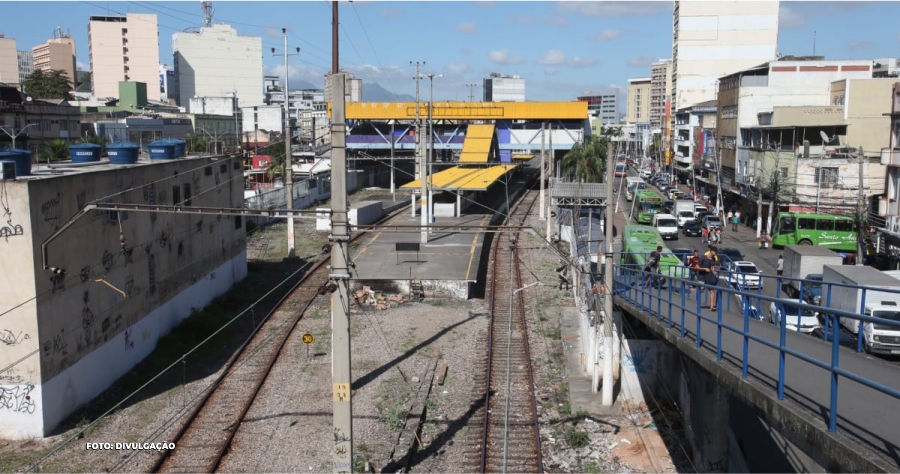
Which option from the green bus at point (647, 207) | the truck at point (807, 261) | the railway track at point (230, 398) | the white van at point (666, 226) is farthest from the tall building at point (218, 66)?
the railway track at point (230, 398)

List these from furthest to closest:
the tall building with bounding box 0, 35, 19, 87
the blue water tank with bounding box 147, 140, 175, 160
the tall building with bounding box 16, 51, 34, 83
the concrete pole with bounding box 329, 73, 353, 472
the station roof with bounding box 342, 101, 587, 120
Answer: the tall building with bounding box 16, 51, 34, 83 < the tall building with bounding box 0, 35, 19, 87 < the station roof with bounding box 342, 101, 587, 120 < the blue water tank with bounding box 147, 140, 175, 160 < the concrete pole with bounding box 329, 73, 353, 472

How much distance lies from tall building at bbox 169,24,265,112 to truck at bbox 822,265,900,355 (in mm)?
109567

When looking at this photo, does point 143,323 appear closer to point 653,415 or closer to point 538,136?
point 653,415

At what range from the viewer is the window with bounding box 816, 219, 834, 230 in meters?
33.5

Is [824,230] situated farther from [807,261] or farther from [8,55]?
[8,55]

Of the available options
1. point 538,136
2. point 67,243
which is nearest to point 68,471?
point 67,243

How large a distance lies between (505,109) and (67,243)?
4841 centimetres

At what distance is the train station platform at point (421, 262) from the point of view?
23516 millimetres

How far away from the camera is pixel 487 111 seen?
60.1m

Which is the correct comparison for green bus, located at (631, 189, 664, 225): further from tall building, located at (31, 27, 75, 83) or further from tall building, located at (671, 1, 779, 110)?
tall building, located at (31, 27, 75, 83)

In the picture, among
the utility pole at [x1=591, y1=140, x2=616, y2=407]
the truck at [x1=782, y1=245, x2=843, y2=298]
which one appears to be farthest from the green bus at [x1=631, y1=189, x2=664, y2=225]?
the utility pole at [x1=591, y1=140, x2=616, y2=407]

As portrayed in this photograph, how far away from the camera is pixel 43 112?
45125 mm

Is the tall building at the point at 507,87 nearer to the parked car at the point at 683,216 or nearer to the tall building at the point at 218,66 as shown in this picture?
the tall building at the point at 218,66

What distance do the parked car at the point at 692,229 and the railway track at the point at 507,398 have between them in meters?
18.1
